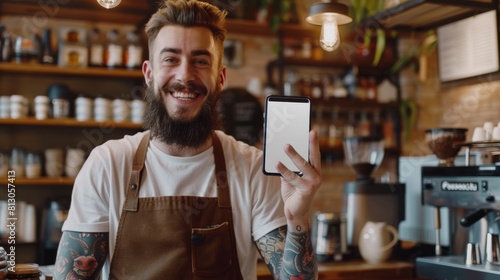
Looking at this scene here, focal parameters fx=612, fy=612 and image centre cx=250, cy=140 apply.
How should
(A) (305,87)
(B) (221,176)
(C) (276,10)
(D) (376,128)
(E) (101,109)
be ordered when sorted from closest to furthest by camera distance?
(B) (221,176) < (E) (101,109) < (C) (276,10) < (A) (305,87) < (D) (376,128)

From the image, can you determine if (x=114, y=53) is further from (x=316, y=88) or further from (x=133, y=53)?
(x=316, y=88)

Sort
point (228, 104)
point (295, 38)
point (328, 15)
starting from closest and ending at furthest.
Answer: point (328, 15) < point (228, 104) < point (295, 38)

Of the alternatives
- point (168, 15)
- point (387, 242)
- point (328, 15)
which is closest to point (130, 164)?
point (168, 15)

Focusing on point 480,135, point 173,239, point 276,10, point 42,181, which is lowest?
→ point 173,239

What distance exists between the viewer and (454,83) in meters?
4.82

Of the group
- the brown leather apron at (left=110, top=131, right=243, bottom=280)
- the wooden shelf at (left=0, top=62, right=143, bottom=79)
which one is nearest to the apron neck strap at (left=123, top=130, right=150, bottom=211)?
the brown leather apron at (left=110, top=131, right=243, bottom=280)

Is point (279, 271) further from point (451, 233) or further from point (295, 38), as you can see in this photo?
point (295, 38)

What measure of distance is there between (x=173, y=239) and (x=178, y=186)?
0.15 meters

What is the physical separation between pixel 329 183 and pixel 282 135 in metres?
3.62

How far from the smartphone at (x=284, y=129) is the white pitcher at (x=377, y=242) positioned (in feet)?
4.23

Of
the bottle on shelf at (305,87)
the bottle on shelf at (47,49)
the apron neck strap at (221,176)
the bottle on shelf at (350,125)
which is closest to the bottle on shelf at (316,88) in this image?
the bottle on shelf at (305,87)

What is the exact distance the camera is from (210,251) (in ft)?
5.29

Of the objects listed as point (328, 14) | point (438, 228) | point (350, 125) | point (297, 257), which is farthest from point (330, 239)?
point (350, 125)

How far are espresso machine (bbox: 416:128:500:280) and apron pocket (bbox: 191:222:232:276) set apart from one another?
868 millimetres
